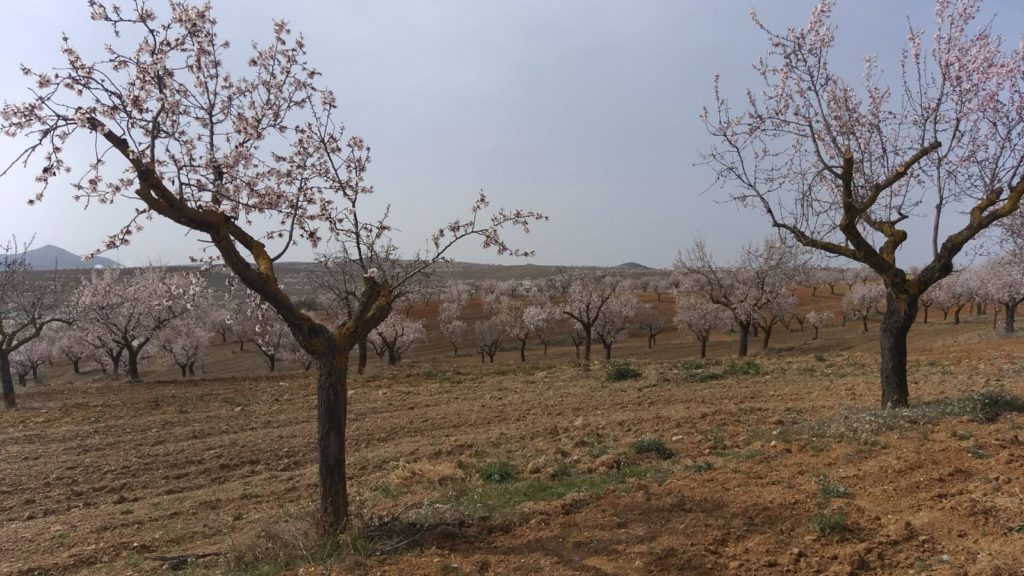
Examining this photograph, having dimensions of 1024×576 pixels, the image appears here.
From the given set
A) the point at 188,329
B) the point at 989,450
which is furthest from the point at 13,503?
the point at 188,329

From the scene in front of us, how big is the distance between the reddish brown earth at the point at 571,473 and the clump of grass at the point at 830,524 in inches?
1.7

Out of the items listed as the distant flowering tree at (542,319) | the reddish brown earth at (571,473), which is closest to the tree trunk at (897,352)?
the reddish brown earth at (571,473)

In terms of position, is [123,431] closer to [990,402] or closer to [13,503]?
[13,503]

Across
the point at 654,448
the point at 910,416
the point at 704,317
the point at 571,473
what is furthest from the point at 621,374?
the point at 704,317

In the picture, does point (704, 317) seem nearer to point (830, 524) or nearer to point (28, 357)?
point (830, 524)

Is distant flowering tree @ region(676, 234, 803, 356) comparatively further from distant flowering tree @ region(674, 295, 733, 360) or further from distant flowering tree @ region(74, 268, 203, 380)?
distant flowering tree @ region(74, 268, 203, 380)

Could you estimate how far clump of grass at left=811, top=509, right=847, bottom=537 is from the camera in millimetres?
4535

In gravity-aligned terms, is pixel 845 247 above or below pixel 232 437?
above

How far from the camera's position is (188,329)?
44.7 m

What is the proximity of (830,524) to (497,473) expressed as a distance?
391cm

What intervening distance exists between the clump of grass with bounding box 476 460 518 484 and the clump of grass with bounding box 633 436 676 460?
1.59 m

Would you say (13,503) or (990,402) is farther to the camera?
(13,503)

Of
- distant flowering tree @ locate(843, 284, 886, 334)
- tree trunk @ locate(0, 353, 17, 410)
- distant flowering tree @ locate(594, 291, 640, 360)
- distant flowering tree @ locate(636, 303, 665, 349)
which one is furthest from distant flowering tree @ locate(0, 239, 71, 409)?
distant flowering tree @ locate(843, 284, 886, 334)

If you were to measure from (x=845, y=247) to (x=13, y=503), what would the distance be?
490 inches
